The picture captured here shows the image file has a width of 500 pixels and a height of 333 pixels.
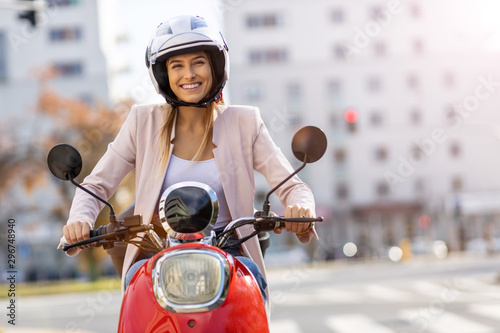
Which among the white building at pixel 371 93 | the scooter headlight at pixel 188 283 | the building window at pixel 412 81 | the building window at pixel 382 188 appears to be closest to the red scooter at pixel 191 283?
the scooter headlight at pixel 188 283

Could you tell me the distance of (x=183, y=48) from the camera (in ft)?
8.98

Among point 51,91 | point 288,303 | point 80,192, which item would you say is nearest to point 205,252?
point 80,192

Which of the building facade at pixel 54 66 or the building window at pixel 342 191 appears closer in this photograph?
the building facade at pixel 54 66

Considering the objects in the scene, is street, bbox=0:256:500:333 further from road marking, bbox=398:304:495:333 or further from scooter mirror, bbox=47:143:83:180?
scooter mirror, bbox=47:143:83:180

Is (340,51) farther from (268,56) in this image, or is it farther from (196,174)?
A: (196,174)

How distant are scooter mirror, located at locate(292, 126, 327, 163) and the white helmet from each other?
47 cm

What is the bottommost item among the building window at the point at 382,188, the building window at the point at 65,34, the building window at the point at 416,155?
the building window at the point at 382,188

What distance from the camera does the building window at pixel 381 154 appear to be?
5000 centimetres

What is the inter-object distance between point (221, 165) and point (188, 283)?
2.70ft

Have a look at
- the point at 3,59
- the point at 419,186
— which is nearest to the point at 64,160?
the point at 3,59

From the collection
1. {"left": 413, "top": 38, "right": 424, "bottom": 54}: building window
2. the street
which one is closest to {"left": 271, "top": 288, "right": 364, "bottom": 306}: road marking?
the street

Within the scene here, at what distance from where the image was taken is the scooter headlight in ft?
6.69

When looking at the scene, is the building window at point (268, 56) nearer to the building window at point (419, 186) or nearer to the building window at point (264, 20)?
the building window at point (264, 20)

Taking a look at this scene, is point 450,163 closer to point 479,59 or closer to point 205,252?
point 479,59
